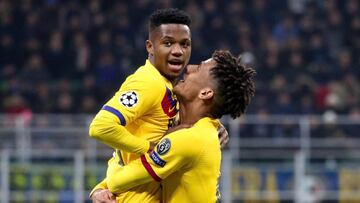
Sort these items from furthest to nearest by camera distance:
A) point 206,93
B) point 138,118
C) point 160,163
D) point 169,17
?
point 169,17
point 138,118
point 206,93
point 160,163

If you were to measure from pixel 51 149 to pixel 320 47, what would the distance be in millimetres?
6817

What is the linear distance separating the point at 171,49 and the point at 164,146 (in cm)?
64

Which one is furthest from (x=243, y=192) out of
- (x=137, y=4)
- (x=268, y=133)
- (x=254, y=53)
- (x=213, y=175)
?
(x=213, y=175)

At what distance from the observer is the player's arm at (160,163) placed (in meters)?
6.30

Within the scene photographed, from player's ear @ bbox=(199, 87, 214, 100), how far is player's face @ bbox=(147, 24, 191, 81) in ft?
0.92

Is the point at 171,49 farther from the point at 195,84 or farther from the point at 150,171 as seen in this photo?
the point at 150,171

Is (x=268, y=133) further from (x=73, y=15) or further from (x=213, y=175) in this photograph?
(x=213, y=175)

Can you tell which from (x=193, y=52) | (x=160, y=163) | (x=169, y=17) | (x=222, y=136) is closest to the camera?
(x=160, y=163)

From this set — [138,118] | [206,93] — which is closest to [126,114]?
[138,118]

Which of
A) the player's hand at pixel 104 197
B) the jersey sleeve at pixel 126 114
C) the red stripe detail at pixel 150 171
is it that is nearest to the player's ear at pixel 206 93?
the jersey sleeve at pixel 126 114

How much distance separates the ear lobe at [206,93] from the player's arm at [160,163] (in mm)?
249

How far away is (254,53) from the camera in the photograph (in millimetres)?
20312

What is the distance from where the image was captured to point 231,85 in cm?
641

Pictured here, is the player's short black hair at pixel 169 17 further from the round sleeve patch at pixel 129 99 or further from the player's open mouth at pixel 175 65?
the round sleeve patch at pixel 129 99
